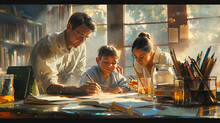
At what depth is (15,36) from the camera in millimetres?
1659

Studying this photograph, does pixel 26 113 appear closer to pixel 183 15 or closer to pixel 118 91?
pixel 118 91

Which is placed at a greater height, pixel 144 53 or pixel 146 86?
pixel 144 53

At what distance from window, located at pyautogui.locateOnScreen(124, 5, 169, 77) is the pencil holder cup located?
3.19 feet

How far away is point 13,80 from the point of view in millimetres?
956

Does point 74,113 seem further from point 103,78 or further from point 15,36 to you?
point 15,36

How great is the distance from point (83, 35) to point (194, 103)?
0.98 metres

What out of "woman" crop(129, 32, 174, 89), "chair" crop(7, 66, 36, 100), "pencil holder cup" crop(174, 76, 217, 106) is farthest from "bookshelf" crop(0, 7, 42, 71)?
"pencil holder cup" crop(174, 76, 217, 106)

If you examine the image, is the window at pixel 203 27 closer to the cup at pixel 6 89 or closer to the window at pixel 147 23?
the window at pixel 147 23

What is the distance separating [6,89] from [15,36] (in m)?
0.92

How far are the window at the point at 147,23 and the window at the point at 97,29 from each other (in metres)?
0.17

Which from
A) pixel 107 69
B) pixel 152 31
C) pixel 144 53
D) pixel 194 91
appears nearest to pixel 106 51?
pixel 107 69

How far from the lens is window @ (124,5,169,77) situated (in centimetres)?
166

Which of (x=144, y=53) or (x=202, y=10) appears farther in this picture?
(x=202, y=10)
